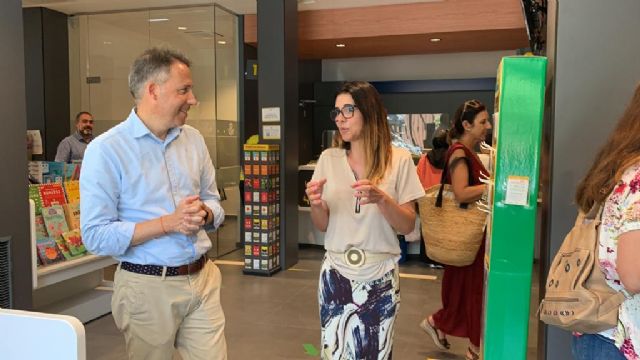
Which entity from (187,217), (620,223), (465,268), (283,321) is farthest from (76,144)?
(620,223)

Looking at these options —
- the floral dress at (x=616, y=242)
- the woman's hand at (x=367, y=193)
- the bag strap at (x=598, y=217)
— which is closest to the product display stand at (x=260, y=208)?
the woman's hand at (x=367, y=193)

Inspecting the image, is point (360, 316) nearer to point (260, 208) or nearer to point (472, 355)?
point (472, 355)

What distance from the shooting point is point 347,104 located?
2246mm

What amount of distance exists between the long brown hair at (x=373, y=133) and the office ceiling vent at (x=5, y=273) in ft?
8.01

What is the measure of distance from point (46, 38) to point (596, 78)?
7856 mm

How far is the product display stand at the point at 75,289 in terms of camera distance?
409 cm

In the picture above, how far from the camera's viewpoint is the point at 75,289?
485 centimetres

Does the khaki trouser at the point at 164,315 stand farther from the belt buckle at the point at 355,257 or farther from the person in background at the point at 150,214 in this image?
the belt buckle at the point at 355,257

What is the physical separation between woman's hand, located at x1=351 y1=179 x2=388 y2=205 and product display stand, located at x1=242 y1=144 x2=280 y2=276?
4.10 meters

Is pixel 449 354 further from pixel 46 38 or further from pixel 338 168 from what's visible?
pixel 46 38

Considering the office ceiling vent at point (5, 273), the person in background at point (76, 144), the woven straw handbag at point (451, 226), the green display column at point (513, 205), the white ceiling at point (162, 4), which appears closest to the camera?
the green display column at point (513, 205)

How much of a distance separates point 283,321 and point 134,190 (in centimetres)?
280

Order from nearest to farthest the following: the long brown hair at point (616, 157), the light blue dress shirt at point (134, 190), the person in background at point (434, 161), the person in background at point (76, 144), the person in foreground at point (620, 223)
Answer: the person in foreground at point (620, 223) < the long brown hair at point (616, 157) < the light blue dress shirt at point (134, 190) < the person in background at point (434, 161) < the person in background at point (76, 144)

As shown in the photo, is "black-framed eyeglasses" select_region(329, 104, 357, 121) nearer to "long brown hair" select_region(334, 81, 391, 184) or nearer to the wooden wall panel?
"long brown hair" select_region(334, 81, 391, 184)
